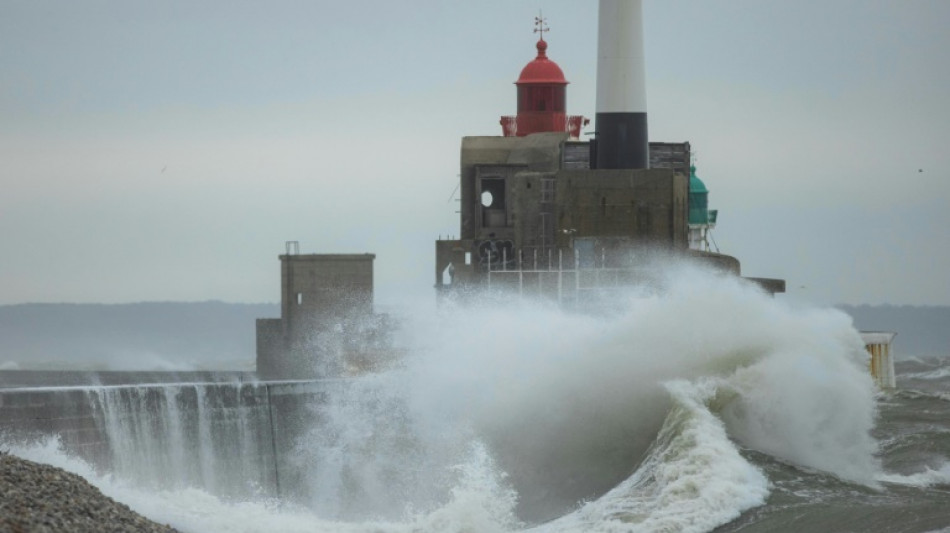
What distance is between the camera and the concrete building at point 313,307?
38.6 meters

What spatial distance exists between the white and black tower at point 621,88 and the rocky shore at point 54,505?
18779 mm

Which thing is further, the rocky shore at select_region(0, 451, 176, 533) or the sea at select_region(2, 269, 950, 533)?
the sea at select_region(2, 269, 950, 533)

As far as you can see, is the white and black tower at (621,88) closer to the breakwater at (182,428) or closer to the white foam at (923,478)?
the white foam at (923,478)

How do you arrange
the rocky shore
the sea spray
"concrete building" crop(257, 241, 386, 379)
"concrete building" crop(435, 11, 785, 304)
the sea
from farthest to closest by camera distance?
"concrete building" crop(257, 241, 386, 379)
"concrete building" crop(435, 11, 785, 304)
the sea
the sea spray
the rocky shore

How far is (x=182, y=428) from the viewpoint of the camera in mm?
Result: 18141

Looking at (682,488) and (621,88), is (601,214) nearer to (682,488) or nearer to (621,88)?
(621,88)

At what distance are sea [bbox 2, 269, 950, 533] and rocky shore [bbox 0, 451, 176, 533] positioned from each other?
1.43 metres

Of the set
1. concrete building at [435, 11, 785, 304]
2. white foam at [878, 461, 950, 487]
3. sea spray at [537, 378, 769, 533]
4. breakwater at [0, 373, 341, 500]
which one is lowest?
white foam at [878, 461, 950, 487]

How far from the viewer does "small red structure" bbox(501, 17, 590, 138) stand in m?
43.8

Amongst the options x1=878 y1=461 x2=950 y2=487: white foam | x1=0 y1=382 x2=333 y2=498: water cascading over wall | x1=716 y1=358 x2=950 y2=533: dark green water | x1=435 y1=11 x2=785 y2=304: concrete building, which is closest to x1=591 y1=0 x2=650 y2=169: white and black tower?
x1=435 y1=11 x2=785 y2=304: concrete building

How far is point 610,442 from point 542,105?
2365 cm

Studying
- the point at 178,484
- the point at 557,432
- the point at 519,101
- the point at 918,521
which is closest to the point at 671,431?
the point at 557,432

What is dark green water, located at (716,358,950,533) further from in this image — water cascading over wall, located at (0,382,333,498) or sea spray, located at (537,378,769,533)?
water cascading over wall, located at (0,382,333,498)

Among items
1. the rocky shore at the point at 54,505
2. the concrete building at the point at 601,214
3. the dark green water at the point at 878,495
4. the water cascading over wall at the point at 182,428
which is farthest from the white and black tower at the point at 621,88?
the rocky shore at the point at 54,505
